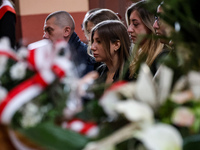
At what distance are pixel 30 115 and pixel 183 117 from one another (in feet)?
0.69

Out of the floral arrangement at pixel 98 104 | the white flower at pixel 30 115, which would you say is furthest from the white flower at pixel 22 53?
the white flower at pixel 30 115

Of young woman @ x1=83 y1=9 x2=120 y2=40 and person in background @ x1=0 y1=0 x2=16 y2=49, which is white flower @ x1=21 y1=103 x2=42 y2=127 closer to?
person in background @ x1=0 y1=0 x2=16 y2=49

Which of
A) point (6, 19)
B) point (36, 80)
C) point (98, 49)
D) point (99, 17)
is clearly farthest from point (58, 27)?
point (36, 80)


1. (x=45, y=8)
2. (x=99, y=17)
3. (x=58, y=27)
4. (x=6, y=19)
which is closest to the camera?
(x=6, y=19)

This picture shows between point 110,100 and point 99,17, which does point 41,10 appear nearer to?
point 99,17

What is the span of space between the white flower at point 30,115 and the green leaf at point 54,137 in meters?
0.05

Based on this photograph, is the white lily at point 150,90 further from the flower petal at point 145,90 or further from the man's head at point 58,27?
the man's head at point 58,27

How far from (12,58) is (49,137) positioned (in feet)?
0.67

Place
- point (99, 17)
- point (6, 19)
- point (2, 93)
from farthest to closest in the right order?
point (99, 17), point (6, 19), point (2, 93)

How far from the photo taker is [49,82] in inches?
22.7

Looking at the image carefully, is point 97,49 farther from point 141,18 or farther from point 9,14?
point 9,14

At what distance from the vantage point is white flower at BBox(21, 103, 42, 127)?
22.2 inches

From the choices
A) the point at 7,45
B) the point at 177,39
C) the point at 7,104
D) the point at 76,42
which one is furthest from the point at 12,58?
the point at 76,42

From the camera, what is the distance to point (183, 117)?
1.73ft
